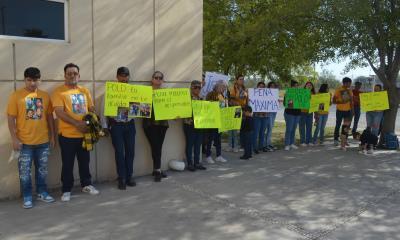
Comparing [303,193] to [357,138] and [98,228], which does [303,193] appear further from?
[357,138]

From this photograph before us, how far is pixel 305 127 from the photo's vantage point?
11086mm

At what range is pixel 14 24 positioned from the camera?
19.0 feet

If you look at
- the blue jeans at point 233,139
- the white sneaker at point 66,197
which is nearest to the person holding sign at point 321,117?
the blue jeans at point 233,139

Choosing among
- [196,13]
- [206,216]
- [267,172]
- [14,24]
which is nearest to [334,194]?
[267,172]

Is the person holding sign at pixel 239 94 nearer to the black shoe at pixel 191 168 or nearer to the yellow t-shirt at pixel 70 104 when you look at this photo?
the black shoe at pixel 191 168

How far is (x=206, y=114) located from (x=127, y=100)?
6.15 feet

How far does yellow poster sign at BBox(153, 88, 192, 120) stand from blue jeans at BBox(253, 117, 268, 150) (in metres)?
2.59

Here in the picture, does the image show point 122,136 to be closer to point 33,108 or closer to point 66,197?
point 66,197

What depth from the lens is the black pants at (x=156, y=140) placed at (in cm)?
715

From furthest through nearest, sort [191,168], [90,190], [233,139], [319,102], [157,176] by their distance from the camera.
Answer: [319,102] < [233,139] < [191,168] < [157,176] < [90,190]

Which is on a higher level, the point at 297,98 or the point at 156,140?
the point at 297,98

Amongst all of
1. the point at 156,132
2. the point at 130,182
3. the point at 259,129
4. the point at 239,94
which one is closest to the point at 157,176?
the point at 130,182

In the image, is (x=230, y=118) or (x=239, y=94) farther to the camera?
(x=239, y=94)

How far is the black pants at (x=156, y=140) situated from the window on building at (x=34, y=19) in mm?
2093
